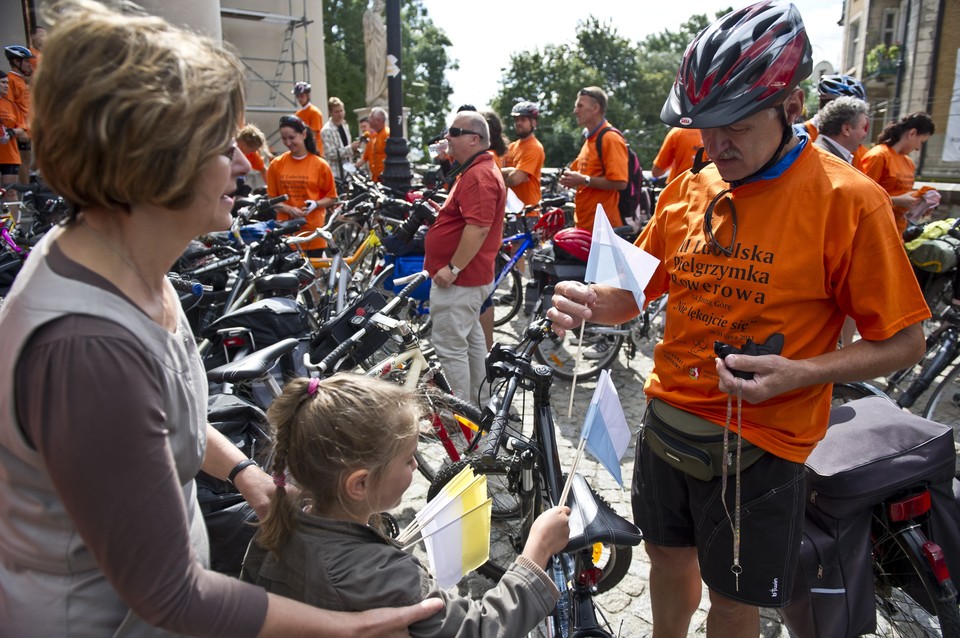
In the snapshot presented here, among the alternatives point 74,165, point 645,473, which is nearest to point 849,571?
point 645,473

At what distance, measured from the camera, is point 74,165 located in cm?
90

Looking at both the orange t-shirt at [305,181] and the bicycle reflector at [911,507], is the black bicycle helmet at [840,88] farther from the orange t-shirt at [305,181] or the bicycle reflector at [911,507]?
the orange t-shirt at [305,181]

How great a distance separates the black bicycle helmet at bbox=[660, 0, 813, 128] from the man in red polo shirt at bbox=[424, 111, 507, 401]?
8.54 feet

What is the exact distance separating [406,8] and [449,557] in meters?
53.0

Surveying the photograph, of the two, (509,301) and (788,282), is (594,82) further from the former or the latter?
(788,282)

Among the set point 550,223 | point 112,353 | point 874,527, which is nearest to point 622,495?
point 874,527

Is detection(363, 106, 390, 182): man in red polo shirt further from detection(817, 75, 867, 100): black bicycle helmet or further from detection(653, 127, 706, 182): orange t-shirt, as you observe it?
detection(817, 75, 867, 100): black bicycle helmet

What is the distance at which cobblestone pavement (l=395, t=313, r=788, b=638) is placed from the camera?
2811 millimetres

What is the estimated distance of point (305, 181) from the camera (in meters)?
6.55

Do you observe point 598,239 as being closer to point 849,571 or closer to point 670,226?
point 670,226

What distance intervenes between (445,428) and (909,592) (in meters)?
2.19

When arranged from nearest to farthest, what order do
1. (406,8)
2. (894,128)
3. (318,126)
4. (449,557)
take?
(449,557), (894,128), (318,126), (406,8)

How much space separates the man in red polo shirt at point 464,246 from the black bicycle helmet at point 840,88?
264cm

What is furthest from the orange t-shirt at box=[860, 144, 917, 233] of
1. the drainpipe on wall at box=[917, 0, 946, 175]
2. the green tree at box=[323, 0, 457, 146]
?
the green tree at box=[323, 0, 457, 146]
